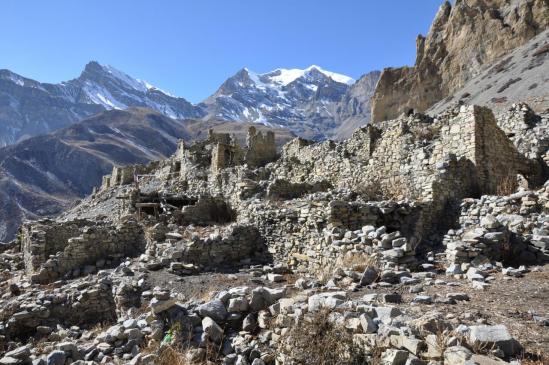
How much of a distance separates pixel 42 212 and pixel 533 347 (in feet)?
260

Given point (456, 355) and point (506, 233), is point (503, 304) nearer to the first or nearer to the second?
point (456, 355)

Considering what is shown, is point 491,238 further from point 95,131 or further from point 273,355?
point 95,131

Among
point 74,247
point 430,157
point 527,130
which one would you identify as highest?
point 527,130

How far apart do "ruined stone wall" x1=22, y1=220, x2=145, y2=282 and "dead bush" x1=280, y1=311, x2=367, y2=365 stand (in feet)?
28.6

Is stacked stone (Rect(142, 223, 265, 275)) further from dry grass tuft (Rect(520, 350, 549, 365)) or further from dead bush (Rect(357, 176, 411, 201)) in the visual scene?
dry grass tuft (Rect(520, 350, 549, 365))

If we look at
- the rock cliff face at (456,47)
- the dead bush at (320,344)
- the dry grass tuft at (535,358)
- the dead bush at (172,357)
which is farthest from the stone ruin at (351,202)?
the rock cliff face at (456,47)

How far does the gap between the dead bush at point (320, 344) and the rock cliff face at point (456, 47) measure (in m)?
58.1

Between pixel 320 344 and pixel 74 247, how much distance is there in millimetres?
9531

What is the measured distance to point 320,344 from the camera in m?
4.68

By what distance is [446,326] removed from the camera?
4293 mm

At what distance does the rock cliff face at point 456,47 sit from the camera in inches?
2073

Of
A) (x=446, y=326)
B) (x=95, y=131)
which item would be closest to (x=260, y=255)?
(x=446, y=326)

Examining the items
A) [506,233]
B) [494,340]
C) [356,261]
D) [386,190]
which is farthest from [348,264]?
[386,190]

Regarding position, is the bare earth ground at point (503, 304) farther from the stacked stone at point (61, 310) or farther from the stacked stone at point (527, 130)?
the stacked stone at point (527, 130)
